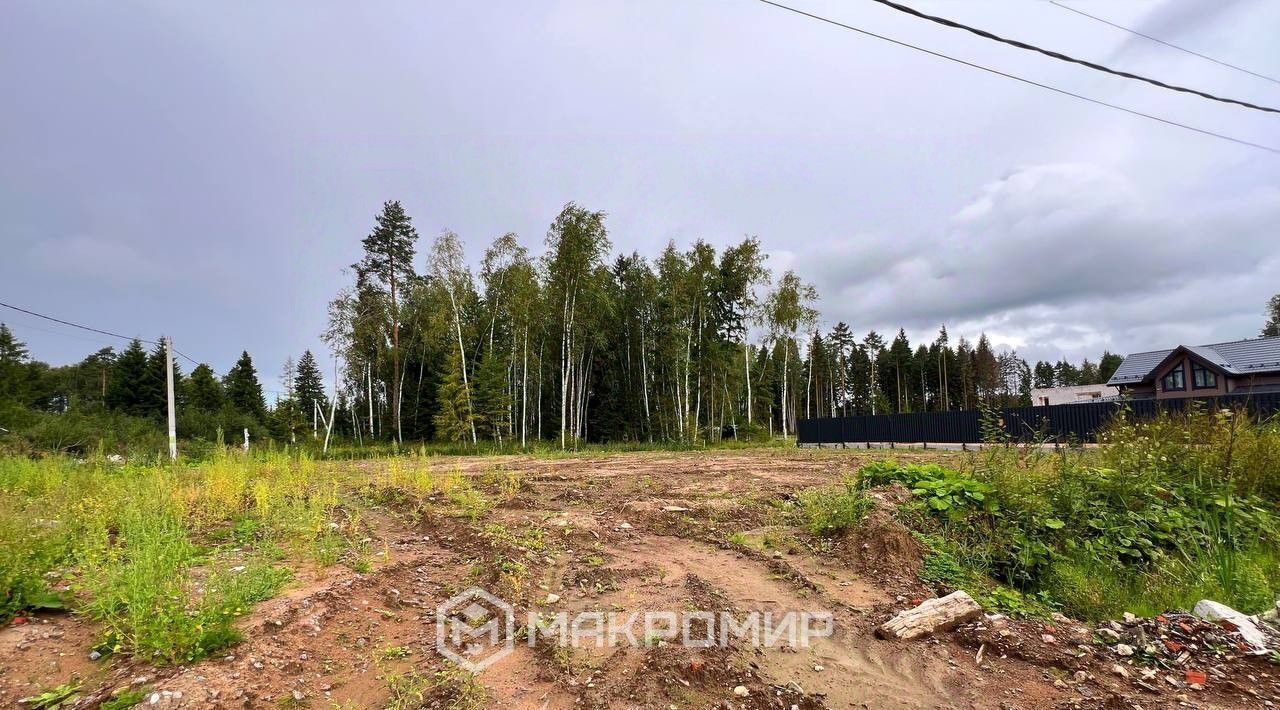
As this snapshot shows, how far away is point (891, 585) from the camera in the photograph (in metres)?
3.81

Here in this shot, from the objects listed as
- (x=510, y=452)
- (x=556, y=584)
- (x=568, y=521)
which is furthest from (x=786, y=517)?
(x=510, y=452)

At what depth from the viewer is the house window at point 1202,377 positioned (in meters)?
25.2

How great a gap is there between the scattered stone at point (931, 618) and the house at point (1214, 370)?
91.7 feet

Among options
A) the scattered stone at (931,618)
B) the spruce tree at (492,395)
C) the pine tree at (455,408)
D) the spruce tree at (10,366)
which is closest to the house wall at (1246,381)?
the scattered stone at (931,618)

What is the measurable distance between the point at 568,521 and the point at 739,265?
70.8 feet

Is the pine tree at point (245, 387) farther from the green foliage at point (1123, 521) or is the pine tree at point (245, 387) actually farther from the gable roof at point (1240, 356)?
the gable roof at point (1240, 356)

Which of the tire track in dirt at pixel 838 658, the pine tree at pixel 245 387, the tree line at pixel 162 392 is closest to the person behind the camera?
the tire track in dirt at pixel 838 658

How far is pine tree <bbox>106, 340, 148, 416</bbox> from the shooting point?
34844 millimetres

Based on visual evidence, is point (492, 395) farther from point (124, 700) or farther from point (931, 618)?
point (931, 618)

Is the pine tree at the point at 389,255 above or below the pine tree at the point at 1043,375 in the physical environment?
above

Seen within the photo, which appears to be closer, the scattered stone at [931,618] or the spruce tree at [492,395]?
the scattered stone at [931,618]

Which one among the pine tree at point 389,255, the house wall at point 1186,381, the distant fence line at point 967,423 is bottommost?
the distant fence line at point 967,423

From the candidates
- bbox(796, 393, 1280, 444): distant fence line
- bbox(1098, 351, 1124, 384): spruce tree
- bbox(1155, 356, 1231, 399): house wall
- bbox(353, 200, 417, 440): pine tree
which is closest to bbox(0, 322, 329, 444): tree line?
bbox(353, 200, 417, 440): pine tree

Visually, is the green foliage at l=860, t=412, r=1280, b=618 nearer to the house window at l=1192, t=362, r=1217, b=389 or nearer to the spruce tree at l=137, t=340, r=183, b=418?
the house window at l=1192, t=362, r=1217, b=389
